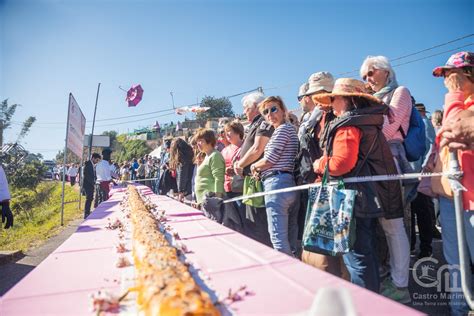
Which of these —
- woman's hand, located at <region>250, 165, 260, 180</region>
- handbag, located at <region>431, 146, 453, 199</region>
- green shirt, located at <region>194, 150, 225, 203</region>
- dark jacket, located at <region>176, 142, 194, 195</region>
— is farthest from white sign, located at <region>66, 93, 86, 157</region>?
handbag, located at <region>431, 146, 453, 199</region>

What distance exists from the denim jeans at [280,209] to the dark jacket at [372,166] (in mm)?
726

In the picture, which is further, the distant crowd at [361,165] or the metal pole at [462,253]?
the distant crowd at [361,165]

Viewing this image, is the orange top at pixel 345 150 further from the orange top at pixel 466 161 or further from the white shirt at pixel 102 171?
the white shirt at pixel 102 171

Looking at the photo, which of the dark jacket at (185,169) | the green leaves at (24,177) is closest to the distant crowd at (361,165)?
the dark jacket at (185,169)

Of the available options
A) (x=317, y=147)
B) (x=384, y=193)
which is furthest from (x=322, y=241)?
(x=317, y=147)

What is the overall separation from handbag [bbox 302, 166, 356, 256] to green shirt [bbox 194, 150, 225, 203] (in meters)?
1.63

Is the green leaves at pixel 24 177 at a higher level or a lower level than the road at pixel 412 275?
higher

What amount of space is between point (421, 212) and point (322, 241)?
222 centimetres

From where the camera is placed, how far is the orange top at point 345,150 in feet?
7.10

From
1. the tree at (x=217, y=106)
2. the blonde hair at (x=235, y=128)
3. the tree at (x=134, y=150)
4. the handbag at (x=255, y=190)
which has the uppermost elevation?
the tree at (x=217, y=106)

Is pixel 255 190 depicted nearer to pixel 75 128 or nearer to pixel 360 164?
pixel 360 164

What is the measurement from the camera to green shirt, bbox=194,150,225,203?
3764mm

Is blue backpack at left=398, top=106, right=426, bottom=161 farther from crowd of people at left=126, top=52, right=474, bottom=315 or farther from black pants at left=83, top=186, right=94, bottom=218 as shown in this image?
black pants at left=83, top=186, right=94, bottom=218

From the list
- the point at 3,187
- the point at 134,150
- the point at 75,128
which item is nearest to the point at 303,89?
the point at 3,187
